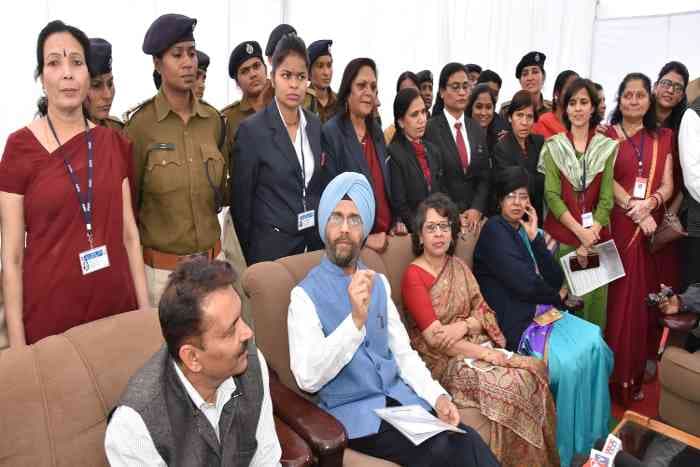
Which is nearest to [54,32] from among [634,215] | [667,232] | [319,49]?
[319,49]

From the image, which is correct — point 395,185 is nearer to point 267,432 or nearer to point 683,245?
point 267,432

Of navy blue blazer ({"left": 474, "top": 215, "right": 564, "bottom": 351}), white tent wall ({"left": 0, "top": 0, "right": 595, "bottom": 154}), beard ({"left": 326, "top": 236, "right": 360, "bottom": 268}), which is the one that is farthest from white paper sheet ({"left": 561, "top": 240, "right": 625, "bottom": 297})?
white tent wall ({"left": 0, "top": 0, "right": 595, "bottom": 154})

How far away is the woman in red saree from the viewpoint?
3.47 m

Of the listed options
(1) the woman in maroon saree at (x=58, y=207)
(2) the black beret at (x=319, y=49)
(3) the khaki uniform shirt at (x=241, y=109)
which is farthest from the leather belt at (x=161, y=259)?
(2) the black beret at (x=319, y=49)

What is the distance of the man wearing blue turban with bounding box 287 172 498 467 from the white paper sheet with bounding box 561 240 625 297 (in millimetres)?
1538

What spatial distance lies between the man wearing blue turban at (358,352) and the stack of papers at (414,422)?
40 mm

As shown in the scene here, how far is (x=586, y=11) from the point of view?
823 cm

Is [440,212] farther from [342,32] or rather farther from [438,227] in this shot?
[342,32]

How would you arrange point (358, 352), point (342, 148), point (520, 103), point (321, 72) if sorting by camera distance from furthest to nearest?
point (321, 72) < point (520, 103) < point (342, 148) < point (358, 352)

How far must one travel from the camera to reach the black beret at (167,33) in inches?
92.1

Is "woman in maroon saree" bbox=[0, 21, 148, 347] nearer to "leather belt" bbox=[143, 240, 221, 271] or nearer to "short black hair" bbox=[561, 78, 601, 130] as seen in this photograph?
"leather belt" bbox=[143, 240, 221, 271]

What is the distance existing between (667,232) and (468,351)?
5.72ft

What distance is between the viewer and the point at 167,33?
2340mm

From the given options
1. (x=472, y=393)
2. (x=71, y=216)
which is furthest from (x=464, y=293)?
(x=71, y=216)
